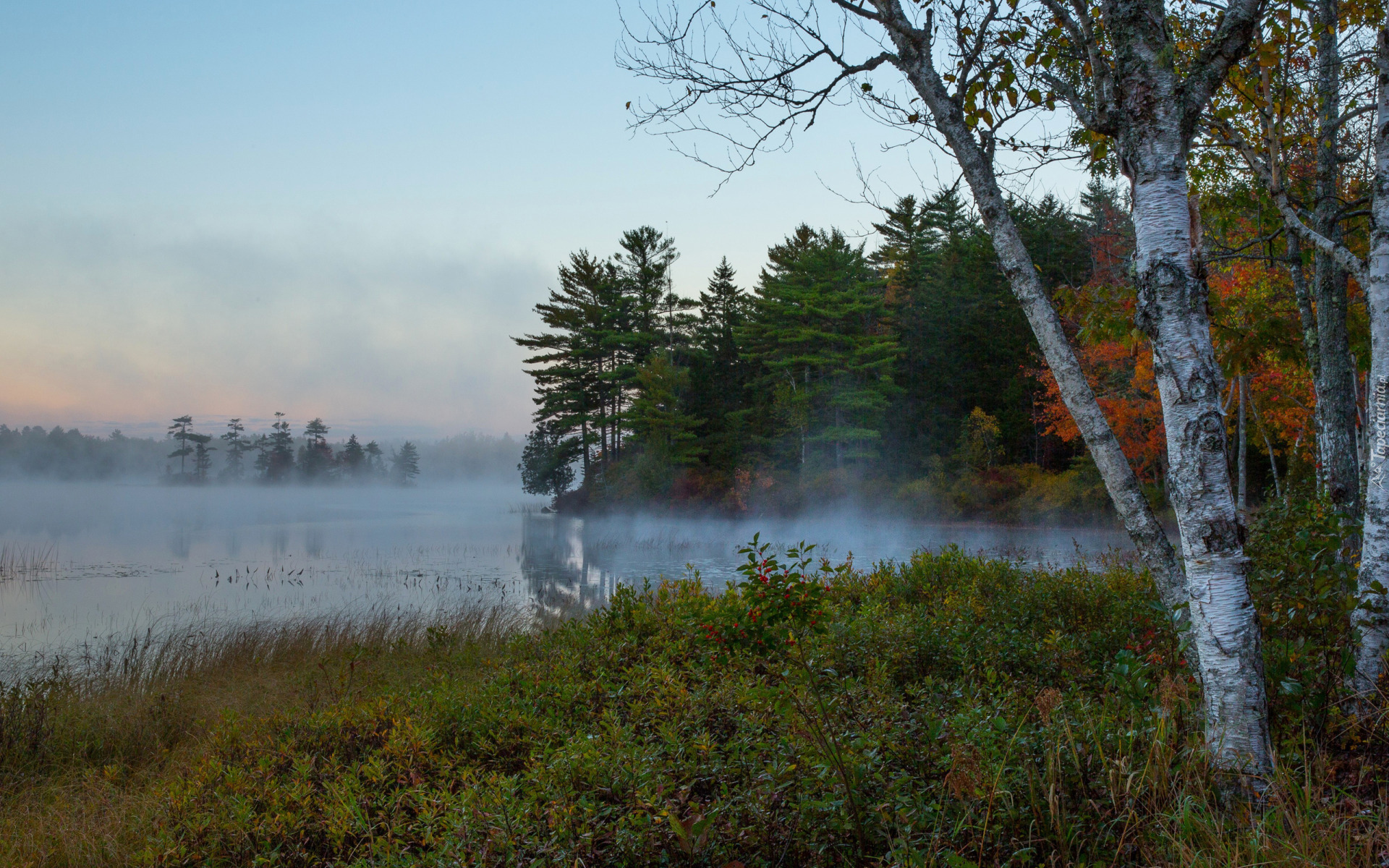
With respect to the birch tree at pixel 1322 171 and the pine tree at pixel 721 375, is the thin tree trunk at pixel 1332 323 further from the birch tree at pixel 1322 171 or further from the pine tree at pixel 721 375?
the pine tree at pixel 721 375

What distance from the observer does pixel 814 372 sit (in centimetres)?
3050

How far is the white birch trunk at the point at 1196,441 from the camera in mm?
2400

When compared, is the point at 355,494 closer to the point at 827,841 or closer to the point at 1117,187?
the point at 1117,187

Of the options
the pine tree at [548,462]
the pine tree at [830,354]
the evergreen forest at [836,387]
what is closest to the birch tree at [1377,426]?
the evergreen forest at [836,387]

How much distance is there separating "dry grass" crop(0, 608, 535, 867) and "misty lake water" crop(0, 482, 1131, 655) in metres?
1.53

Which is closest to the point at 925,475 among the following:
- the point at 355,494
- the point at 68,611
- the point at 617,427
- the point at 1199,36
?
the point at 617,427

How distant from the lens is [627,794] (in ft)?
8.61

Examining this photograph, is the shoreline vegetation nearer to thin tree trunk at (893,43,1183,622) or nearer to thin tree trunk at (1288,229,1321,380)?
thin tree trunk at (1288,229,1321,380)

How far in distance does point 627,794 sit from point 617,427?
33.2 metres

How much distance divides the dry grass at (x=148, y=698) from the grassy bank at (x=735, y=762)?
0.11 ft

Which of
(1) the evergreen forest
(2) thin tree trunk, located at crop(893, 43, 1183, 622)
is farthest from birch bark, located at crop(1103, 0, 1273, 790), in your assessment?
(1) the evergreen forest

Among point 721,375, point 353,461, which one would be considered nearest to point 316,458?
point 353,461

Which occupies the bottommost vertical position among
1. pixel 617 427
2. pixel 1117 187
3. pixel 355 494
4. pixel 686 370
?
pixel 355 494

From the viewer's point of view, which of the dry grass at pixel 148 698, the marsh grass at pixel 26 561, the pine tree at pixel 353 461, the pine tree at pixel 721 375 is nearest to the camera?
the dry grass at pixel 148 698
